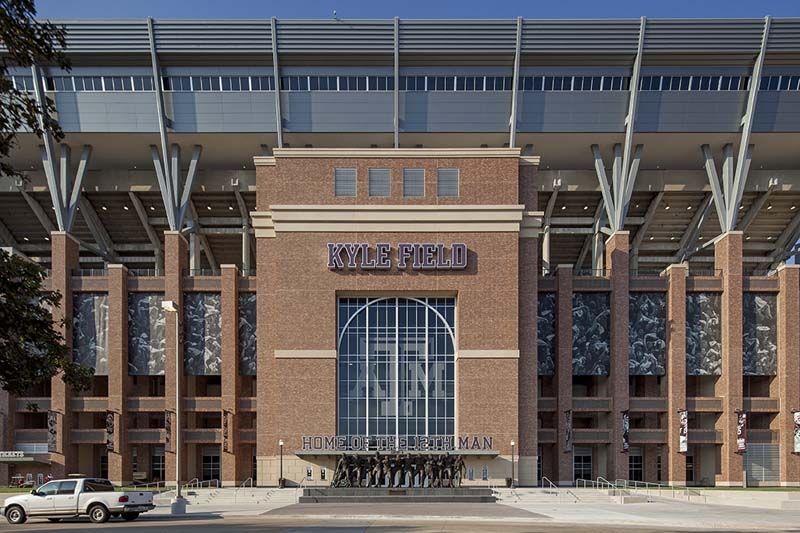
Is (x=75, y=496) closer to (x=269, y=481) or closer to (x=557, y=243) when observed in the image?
(x=269, y=481)

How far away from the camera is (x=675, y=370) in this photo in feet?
212

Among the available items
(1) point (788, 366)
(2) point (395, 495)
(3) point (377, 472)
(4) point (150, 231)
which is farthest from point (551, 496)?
(4) point (150, 231)

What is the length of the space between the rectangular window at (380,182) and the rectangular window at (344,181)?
1.24 m

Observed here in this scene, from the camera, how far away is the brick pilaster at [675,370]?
64.0 metres

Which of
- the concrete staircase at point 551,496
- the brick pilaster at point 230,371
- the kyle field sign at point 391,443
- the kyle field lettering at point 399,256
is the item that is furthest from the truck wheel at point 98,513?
the brick pilaster at point 230,371

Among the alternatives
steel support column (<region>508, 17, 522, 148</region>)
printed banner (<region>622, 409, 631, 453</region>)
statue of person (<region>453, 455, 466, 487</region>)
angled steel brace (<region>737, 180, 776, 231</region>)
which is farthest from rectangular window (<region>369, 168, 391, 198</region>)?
angled steel brace (<region>737, 180, 776, 231</region>)

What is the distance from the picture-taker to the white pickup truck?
1323 inches

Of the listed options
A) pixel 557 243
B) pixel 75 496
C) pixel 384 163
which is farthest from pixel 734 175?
pixel 75 496

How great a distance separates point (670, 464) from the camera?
210 ft

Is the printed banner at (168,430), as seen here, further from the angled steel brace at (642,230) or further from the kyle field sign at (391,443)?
the angled steel brace at (642,230)

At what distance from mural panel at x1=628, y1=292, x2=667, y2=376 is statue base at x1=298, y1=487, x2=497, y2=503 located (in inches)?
839

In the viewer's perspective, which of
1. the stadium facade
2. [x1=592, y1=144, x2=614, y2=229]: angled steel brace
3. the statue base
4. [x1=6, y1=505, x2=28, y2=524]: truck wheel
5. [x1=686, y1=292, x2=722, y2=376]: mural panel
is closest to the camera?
[x1=6, y1=505, x2=28, y2=524]: truck wheel

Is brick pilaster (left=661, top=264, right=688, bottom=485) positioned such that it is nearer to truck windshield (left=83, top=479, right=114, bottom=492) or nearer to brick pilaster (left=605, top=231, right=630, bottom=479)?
brick pilaster (left=605, top=231, right=630, bottom=479)

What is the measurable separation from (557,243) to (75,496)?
61.7 meters
